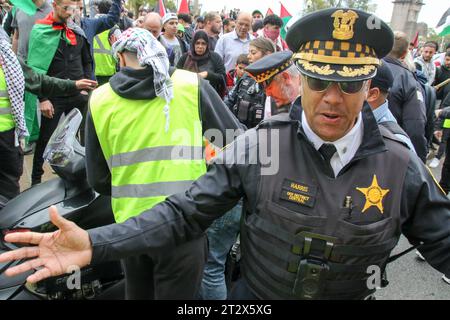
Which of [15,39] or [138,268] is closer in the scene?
[138,268]

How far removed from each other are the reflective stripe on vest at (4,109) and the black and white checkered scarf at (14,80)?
0.02 metres

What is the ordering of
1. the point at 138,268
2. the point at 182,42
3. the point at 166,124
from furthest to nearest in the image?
the point at 182,42 < the point at 138,268 < the point at 166,124

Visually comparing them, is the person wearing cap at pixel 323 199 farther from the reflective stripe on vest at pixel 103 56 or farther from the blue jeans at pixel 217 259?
the reflective stripe on vest at pixel 103 56

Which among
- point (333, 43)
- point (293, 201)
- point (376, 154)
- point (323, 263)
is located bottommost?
point (323, 263)

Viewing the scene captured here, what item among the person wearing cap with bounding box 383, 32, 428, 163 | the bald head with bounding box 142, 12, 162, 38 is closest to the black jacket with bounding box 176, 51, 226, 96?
the bald head with bounding box 142, 12, 162, 38

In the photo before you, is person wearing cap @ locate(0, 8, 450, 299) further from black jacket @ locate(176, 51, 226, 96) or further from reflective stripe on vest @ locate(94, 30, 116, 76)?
reflective stripe on vest @ locate(94, 30, 116, 76)

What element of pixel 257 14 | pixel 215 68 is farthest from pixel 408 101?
pixel 257 14

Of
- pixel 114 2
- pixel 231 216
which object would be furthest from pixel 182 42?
pixel 231 216

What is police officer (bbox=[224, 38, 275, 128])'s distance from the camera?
10.8ft

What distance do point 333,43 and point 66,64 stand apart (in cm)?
384

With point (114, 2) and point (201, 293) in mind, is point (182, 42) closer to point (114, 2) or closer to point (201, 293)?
point (114, 2)

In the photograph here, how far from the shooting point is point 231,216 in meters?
2.48

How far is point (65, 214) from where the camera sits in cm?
234

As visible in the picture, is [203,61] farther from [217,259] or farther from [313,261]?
[313,261]
